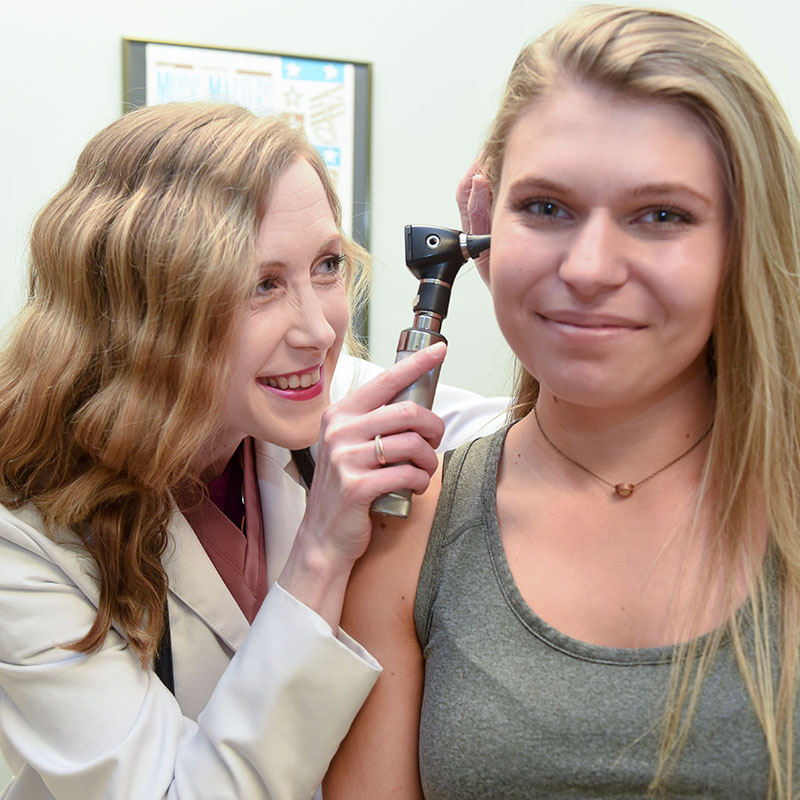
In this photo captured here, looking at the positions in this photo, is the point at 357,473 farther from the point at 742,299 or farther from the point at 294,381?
the point at 742,299

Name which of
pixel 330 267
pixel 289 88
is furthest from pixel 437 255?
pixel 289 88

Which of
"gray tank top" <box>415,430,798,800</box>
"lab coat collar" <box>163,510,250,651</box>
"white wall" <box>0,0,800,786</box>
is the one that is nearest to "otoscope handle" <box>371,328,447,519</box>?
"gray tank top" <box>415,430,798,800</box>

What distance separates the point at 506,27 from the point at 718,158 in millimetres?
1661

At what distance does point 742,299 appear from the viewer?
33.6 inches

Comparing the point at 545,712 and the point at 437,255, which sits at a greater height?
the point at 437,255

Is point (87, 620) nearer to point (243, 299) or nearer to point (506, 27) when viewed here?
point (243, 299)

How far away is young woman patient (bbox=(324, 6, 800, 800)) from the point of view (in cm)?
81

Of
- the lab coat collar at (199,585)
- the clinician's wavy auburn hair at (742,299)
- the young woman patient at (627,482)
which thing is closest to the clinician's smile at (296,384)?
the lab coat collar at (199,585)

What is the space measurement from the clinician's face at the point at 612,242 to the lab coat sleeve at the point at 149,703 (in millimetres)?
399

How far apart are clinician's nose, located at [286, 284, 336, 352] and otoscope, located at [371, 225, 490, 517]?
192 millimetres

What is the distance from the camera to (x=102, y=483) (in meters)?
1.22

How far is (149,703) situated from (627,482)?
61 centimetres

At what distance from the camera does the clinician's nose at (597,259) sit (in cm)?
81

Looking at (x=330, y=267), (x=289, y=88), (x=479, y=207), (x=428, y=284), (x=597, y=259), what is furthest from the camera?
(x=289, y=88)
